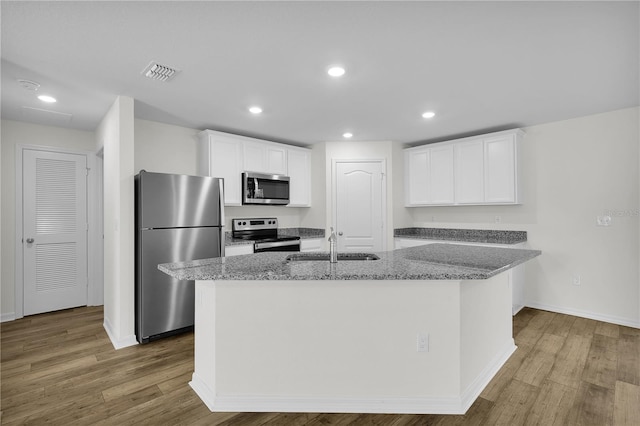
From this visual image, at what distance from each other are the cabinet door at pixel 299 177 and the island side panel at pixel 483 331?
10.4ft

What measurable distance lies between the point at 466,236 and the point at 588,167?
64.3 inches

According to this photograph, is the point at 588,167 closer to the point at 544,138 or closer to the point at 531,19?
the point at 544,138

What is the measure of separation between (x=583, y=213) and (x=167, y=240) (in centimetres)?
473

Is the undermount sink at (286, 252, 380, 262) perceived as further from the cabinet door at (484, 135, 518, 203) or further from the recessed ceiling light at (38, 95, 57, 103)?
the recessed ceiling light at (38, 95, 57, 103)

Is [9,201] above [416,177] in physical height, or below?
below

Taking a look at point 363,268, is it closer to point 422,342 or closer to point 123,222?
point 422,342

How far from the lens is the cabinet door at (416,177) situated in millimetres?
4969

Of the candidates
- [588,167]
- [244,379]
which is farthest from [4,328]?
[588,167]

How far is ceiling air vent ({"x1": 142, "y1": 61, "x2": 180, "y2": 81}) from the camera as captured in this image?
246 centimetres

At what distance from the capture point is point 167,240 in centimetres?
324

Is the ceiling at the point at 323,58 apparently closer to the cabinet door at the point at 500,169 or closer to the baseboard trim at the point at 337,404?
the cabinet door at the point at 500,169

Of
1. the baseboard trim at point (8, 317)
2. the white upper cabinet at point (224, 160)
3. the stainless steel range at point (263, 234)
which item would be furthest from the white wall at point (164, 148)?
the baseboard trim at point (8, 317)

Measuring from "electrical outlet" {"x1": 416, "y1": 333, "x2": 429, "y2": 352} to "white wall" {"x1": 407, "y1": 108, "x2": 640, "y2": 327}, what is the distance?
3060mm

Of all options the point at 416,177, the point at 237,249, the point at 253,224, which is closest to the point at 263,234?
the point at 253,224
